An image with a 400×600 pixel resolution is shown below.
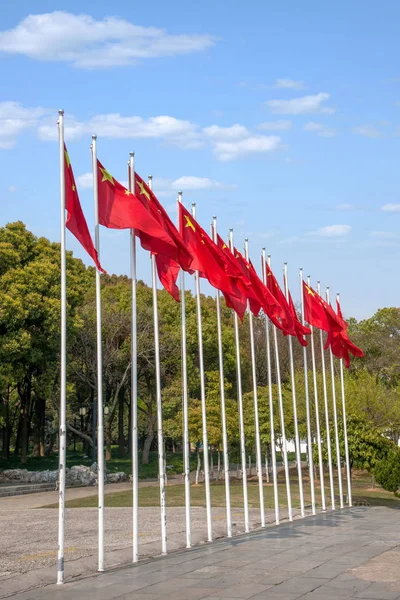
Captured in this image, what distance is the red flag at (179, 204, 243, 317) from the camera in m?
17.6

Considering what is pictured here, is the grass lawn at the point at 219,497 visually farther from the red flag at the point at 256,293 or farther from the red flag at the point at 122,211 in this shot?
the red flag at the point at 122,211

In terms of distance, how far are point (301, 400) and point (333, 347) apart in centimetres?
1640

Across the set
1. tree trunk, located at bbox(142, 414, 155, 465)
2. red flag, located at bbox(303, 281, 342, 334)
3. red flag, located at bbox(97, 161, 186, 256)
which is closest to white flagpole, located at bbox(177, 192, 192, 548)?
red flag, located at bbox(97, 161, 186, 256)

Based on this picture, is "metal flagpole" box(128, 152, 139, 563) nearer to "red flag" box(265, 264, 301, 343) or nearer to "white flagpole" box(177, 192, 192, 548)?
"white flagpole" box(177, 192, 192, 548)

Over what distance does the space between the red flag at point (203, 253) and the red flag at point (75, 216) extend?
3789 mm

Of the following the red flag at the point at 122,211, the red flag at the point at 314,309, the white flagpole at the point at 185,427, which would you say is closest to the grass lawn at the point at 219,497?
the red flag at the point at 314,309

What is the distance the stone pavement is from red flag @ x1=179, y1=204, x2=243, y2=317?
5219 mm

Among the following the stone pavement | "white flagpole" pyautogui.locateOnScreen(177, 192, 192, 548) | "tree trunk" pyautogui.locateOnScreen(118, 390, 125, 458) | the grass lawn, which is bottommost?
the stone pavement

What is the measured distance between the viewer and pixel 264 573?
12.9 metres

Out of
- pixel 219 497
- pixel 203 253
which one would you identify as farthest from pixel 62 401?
pixel 219 497

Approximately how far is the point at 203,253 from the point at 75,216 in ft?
15.5

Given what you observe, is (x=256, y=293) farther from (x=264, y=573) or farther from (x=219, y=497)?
(x=219, y=497)

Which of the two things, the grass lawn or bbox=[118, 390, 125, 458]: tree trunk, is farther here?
bbox=[118, 390, 125, 458]: tree trunk

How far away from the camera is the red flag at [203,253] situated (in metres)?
17.6
